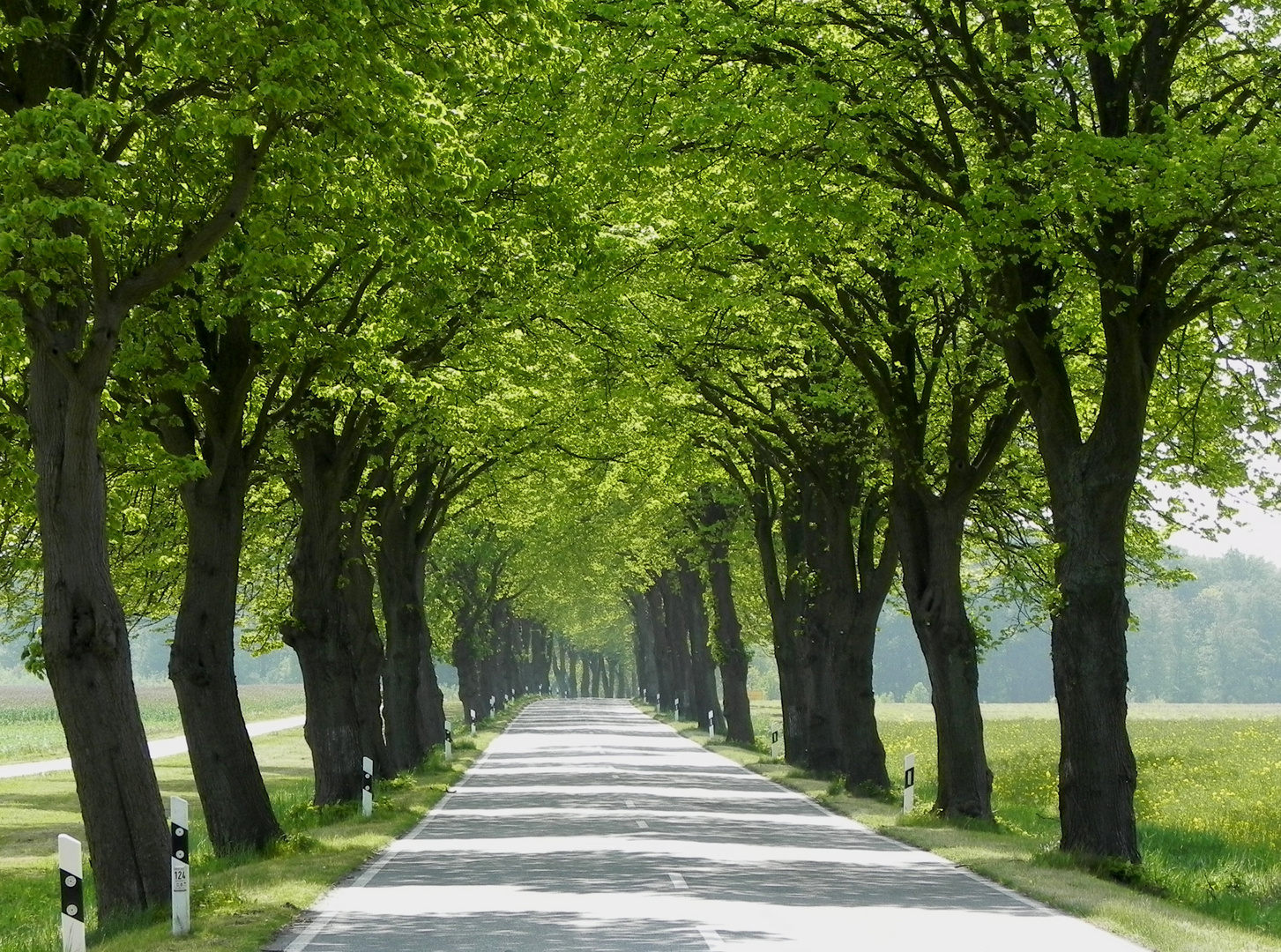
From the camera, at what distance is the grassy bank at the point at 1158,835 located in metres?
14.3

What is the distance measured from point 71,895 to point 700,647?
4969 centimetres

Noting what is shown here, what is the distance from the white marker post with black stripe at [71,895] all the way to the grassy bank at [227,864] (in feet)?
2.85

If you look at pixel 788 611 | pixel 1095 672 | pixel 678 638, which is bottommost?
pixel 1095 672

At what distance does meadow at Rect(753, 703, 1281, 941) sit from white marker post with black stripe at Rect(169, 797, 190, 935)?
285 inches

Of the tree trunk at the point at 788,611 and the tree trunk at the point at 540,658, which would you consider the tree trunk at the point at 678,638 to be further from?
the tree trunk at the point at 540,658

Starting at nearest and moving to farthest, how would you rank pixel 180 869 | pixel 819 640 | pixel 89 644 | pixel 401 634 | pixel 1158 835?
pixel 180 869, pixel 89 644, pixel 1158 835, pixel 819 640, pixel 401 634

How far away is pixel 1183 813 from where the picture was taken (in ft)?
93.2

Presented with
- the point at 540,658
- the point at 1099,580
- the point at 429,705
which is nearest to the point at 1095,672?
the point at 1099,580

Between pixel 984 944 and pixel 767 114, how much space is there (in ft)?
25.5

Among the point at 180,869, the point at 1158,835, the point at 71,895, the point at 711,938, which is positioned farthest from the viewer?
the point at 1158,835

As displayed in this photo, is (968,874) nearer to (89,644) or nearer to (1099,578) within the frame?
(1099,578)

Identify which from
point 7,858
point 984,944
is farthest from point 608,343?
point 984,944

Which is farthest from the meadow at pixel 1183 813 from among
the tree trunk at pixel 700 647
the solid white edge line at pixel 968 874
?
the tree trunk at pixel 700 647

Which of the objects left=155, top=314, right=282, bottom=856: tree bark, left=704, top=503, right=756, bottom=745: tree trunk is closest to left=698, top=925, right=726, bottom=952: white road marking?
left=155, top=314, right=282, bottom=856: tree bark
